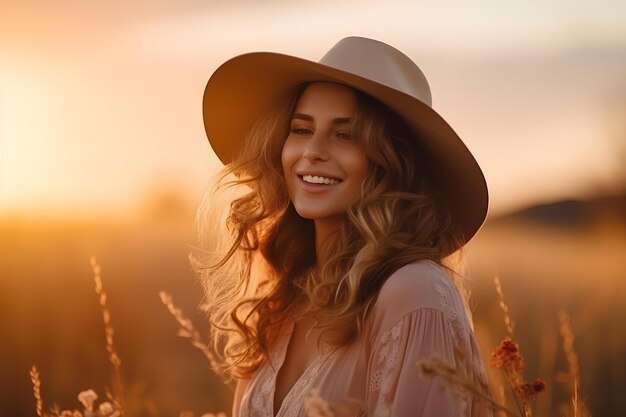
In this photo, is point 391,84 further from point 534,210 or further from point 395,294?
point 534,210

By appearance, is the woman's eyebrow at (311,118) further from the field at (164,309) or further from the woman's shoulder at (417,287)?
the field at (164,309)

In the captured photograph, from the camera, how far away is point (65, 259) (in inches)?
364

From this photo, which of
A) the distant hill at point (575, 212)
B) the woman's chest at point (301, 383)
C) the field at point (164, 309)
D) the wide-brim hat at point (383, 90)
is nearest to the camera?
the woman's chest at point (301, 383)

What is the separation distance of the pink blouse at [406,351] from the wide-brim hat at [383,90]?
0.34 metres

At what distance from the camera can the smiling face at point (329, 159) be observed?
10.3 feet

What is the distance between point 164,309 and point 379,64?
5.26 m

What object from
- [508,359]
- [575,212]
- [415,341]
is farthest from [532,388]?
[575,212]

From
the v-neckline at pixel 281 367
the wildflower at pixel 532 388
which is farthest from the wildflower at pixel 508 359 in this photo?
the v-neckline at pixel 281 367

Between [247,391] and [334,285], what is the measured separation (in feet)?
1.64

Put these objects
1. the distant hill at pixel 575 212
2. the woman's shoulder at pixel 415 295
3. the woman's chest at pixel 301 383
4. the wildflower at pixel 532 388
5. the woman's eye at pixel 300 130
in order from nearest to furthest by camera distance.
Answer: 1. the wildflower at pixel 532 388
2. the woman's shoulder at pixel 415 295
3. the woman's chest at pixel 301 383
4. the woman's eye at pixel 300 130
5. the distant hill at pixel 575 212

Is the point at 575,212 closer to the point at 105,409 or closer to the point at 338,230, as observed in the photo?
the point at 338,230

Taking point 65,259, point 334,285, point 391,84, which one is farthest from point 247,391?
point 65,259

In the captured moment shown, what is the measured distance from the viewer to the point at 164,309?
8.20 metres

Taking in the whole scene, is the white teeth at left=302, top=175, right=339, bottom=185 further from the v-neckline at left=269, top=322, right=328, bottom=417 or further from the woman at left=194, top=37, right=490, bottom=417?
the v-neckline at left=269, top=322, right=328, bottom=417
